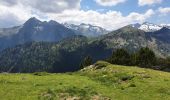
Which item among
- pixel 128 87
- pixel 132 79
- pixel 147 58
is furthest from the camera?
pixel 147 58

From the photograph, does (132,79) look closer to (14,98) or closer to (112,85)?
(112,85)

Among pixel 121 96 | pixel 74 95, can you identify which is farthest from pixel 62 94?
pixel 121 96

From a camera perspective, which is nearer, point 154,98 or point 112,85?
point 154,98

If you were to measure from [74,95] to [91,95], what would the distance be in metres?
1.82

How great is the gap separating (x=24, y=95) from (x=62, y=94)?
4.18 meters

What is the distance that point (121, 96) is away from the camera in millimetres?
34094

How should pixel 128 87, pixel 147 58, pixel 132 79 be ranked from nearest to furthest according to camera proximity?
pixel 128 87 → pixel 132 79 → pixel 147 58

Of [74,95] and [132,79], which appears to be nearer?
[74,95]

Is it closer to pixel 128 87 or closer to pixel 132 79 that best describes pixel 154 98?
pixel 128 87

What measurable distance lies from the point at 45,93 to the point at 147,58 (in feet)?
389

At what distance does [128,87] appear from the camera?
133ft

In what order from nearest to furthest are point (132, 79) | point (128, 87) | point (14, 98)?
point (14, 98)
point (128, 87)
point (132, 79)

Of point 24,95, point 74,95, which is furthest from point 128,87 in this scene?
point 24,95

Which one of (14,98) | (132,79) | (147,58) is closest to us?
(14,98)
